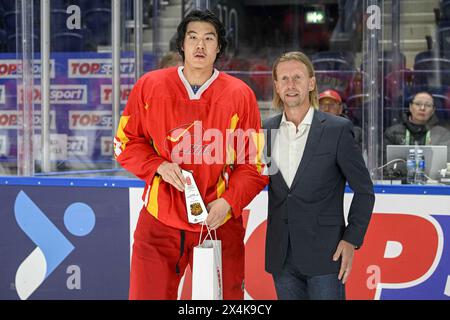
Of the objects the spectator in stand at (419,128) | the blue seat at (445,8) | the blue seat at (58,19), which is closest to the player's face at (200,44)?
the spectator in stand at (419,128)

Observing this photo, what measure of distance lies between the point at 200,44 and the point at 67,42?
216cm

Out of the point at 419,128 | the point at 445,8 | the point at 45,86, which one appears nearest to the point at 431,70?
the point at 445,8

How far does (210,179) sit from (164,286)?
15.1 inches

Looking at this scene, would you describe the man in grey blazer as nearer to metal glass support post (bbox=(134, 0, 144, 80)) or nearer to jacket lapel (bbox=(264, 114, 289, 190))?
jacket lapel (bbox=(264, 114, 289, 190))

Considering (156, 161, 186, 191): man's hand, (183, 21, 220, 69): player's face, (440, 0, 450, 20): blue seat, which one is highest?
(440, 0, 450, 20): blue seat

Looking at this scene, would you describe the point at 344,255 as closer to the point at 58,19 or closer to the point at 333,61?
the point at 58,19

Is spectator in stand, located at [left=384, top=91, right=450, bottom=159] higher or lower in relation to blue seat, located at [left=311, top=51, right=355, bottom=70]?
lower

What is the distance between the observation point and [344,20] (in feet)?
21.9

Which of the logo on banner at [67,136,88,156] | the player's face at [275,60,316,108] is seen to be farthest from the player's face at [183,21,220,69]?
the logo on banner at [67,136,88,156]

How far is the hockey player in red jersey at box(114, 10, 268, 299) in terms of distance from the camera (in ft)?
9.12

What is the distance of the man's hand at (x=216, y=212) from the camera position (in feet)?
8.92

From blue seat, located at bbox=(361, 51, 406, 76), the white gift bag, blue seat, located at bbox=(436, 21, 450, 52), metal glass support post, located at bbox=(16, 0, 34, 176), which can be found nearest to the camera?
the white gift bag

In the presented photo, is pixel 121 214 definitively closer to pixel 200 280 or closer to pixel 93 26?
pixel 93 26

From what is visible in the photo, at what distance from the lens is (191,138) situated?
2.79m
